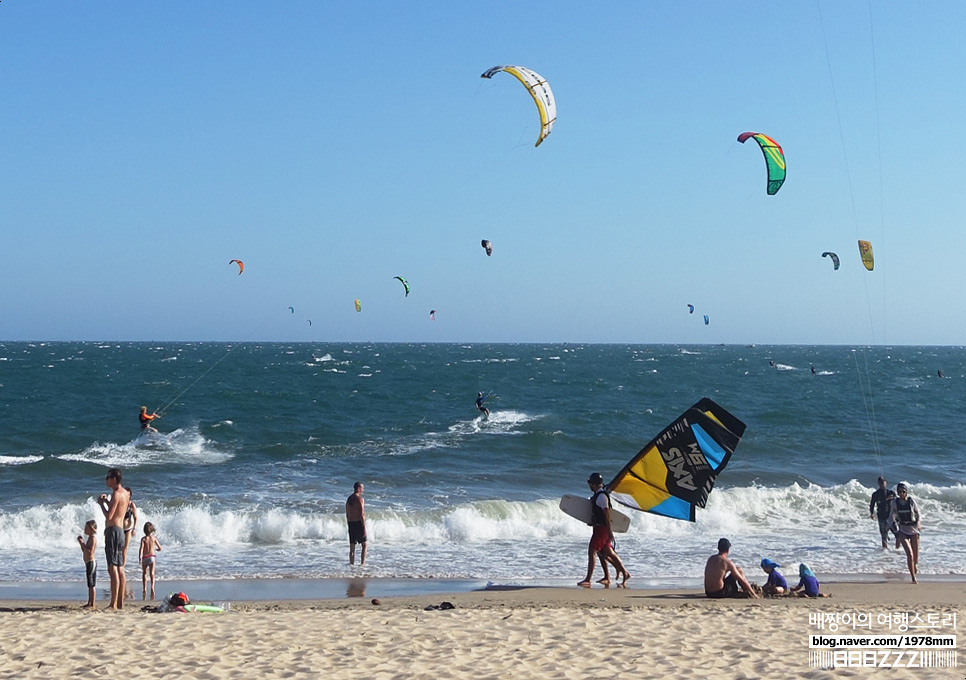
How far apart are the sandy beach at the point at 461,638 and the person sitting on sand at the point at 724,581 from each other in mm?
229

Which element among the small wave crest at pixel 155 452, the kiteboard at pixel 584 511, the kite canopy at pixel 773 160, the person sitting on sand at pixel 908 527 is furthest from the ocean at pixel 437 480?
the kite canopy at pixel 773 160

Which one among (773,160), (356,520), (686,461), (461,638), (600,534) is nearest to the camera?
(461,638)

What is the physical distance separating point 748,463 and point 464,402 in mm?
18632

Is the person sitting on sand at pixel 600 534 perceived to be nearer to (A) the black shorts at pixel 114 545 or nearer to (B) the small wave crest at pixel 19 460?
(A) the black shorts at pixel 114 545

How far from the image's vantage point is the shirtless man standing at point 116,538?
26.8 ft

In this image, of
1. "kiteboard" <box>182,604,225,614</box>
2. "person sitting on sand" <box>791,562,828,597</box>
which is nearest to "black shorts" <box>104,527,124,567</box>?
"kiteboard" <box>182,604,225,614</box>

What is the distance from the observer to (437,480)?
59.9 ft

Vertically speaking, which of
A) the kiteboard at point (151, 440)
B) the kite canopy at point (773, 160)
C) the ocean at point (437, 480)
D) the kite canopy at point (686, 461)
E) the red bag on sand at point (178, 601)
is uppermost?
the kite canopy at point (773, 160)

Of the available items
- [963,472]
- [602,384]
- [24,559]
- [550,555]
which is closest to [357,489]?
[550,555]

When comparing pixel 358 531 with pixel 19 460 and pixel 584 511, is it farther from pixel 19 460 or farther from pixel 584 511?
pixel 19 460

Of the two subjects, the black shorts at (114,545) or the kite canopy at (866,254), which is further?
the kite canopy at (866,254)

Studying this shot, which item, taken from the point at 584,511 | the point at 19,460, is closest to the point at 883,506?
the point at 584,511

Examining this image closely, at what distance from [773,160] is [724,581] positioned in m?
7.18

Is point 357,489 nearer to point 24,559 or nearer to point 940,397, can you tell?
point 24,559
